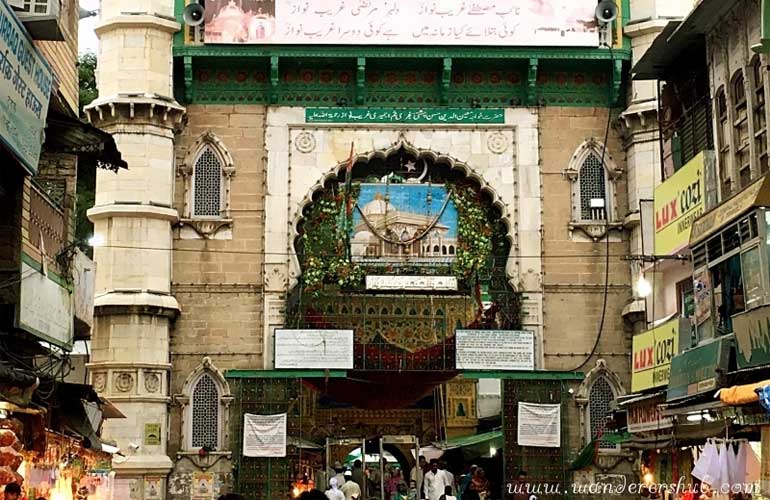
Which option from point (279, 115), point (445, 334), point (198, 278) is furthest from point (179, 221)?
point (445, 334)

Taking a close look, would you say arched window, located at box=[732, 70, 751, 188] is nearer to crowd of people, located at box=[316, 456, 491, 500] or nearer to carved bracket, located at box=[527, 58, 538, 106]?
crowd of people, located at box=[316, 456, 491, 500]

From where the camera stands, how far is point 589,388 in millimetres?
23875

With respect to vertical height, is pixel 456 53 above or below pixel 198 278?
above

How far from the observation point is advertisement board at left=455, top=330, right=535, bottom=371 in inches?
926

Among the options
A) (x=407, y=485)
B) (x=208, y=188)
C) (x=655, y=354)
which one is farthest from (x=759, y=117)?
(x=407, y=485)

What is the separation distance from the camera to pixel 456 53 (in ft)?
78.8

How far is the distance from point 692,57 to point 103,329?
10.8 meters

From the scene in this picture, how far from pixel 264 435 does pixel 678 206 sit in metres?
8.84

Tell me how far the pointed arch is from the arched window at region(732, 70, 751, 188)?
10.2m

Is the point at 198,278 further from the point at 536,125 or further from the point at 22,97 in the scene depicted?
the point at 22,97

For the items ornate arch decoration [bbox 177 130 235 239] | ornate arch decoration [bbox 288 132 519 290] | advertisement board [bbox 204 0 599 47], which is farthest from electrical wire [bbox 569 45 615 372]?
ornate arch decoration [bbox 177 130 235 239]

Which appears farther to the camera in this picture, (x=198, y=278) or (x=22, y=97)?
(x=198, y=278)

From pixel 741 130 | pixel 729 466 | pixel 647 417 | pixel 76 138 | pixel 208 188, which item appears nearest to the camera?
pixel 729 466

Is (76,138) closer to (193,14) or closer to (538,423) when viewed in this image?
(193,14)
